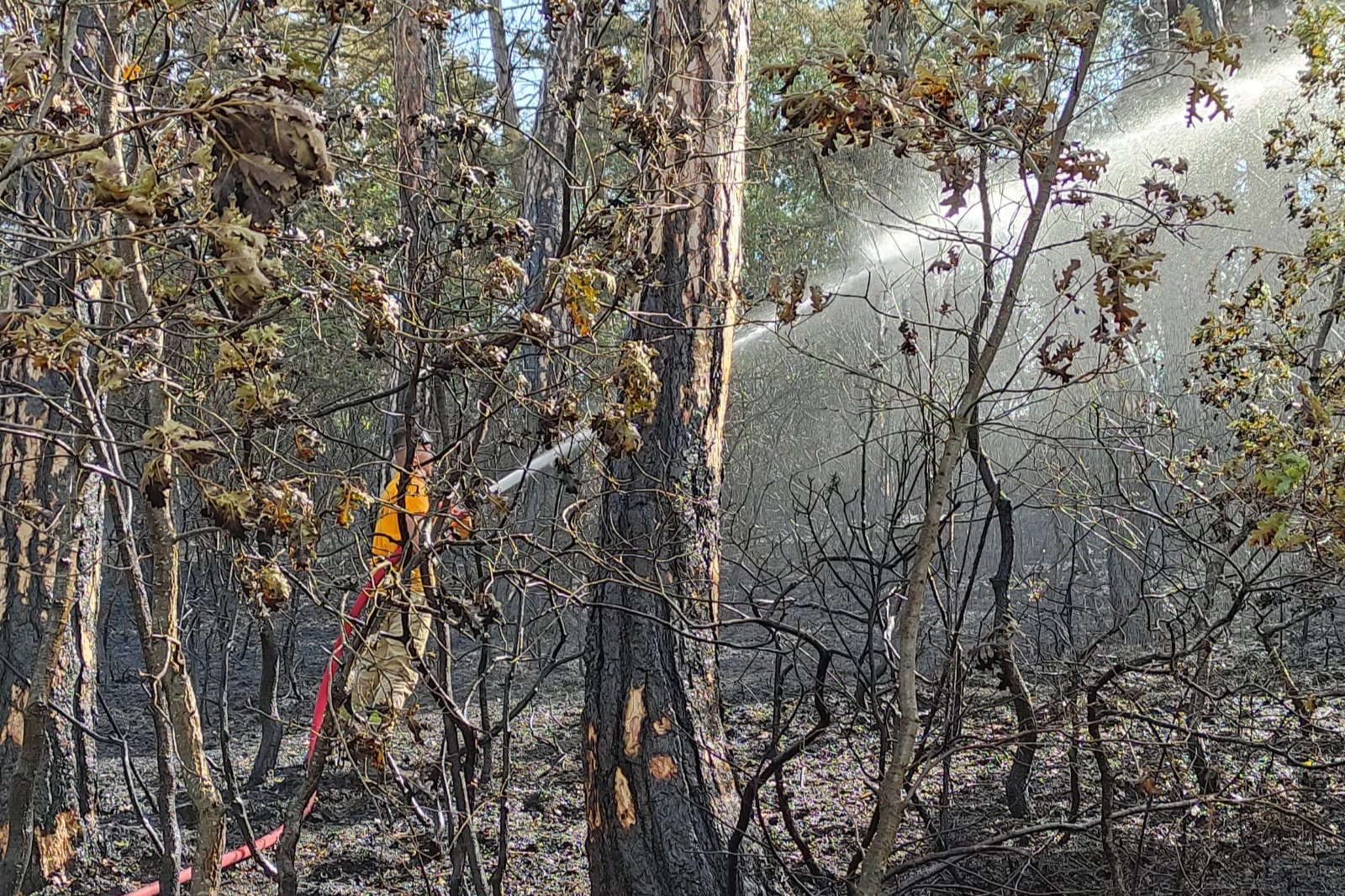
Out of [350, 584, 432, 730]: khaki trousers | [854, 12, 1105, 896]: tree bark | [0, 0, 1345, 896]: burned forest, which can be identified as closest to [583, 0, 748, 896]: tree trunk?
[0, 0, 1345, 896]: burned forest

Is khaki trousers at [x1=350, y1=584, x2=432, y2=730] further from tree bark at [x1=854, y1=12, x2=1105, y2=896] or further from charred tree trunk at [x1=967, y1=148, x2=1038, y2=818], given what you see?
charred tree trunk at [x1=967, y1=148, x2=1038, y2=818]

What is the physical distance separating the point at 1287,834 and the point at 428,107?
302 inches

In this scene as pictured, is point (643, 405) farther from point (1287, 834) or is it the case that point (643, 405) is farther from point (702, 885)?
point (1287, 834)

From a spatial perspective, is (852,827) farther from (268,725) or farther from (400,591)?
(268,725)

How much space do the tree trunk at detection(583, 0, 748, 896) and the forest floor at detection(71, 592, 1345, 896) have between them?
314mm

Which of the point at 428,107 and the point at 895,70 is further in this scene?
the point at 428,107

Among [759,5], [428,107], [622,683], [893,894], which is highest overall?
[759,5]

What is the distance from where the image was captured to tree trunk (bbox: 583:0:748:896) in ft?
13.5

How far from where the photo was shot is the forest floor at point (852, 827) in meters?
3.73

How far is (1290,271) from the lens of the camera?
5.22 metres

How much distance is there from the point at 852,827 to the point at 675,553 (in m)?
1.55

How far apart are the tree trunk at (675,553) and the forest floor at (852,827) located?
0.31 metres

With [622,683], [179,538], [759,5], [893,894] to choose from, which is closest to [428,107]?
[759,5]

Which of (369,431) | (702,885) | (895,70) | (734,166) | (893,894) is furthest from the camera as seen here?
(369,431)
